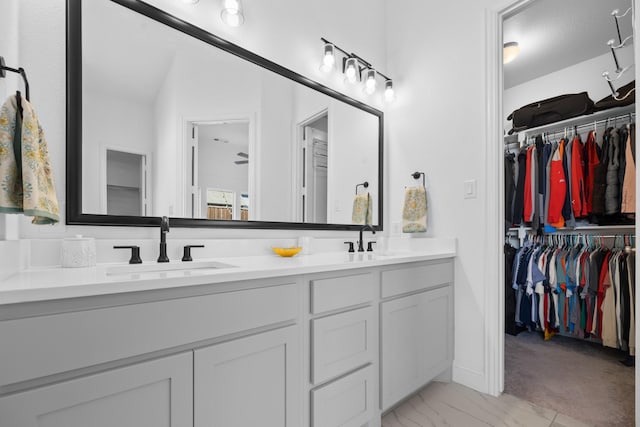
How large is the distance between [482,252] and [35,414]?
2086mm

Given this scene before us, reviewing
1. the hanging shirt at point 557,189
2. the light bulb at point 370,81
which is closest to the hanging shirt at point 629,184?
the hanging shirt at point 557,189

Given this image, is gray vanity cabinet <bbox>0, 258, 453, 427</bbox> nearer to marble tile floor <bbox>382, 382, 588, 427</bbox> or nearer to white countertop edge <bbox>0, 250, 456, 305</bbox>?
white countertop edge <bbox>0, 250, 456, 305</bbox>

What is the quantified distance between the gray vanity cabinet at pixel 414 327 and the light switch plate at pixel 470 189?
450 millimetres

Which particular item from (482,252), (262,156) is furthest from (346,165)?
(482,252)

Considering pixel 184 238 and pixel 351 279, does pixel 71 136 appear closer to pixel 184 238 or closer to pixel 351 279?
pixel 184 238

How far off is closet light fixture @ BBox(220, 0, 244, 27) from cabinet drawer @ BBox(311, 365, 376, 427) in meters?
1.78

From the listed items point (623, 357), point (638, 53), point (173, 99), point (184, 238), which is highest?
point (638, 53)

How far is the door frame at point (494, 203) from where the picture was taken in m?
1.89

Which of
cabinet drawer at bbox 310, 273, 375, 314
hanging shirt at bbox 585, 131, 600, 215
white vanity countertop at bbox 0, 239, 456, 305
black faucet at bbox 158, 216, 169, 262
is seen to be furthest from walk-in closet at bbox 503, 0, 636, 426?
black faucet at bbox 158, 216, 169, 262

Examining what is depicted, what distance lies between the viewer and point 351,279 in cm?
141

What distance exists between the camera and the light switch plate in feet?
6.55

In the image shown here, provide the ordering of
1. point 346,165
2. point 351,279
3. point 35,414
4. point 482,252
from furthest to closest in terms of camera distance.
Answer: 1. point 346,165
2. point 482,252
3. point 351,279
4. point 35,414

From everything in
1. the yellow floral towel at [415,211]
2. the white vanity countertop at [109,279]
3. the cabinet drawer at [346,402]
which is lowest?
the cabinet drawer at [346,402]

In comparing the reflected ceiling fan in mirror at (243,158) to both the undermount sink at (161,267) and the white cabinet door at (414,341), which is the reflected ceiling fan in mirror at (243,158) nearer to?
the undermount sink at (161,267)
